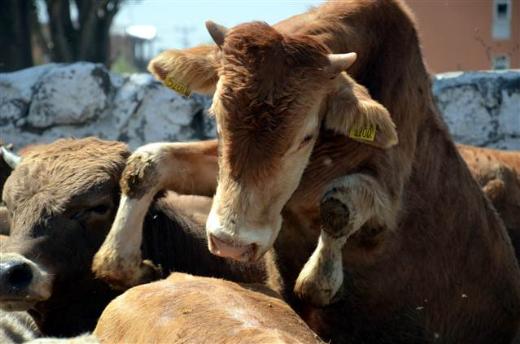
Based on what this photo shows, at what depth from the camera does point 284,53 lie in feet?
16.6

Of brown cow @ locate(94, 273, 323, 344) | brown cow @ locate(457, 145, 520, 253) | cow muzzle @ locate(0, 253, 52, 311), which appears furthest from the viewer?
brown cow @ locate(457, 145, 520, 253)

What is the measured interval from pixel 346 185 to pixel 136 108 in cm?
519

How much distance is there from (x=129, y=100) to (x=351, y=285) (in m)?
4.95

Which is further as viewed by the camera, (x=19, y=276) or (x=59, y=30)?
(x=59, y=30)

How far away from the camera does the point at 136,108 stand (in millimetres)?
10180

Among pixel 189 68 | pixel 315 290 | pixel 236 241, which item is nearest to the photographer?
pixel 236 241

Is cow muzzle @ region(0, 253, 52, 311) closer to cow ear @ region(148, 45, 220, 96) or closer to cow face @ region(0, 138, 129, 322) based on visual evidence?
cow face @ region(0, 138, 129, 322)

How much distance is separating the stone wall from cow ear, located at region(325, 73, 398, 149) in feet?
15.5

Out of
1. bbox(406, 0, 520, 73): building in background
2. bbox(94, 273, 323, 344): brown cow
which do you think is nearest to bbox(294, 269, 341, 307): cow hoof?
bbox(94, 273, 323, 344): brown cow

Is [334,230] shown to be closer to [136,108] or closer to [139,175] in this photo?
[139,175]

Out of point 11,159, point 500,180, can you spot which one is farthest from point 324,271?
point 500,180

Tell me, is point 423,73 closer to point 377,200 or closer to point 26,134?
point 377,200

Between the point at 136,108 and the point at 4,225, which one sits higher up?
the point at 4,225

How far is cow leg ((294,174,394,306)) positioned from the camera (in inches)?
203
